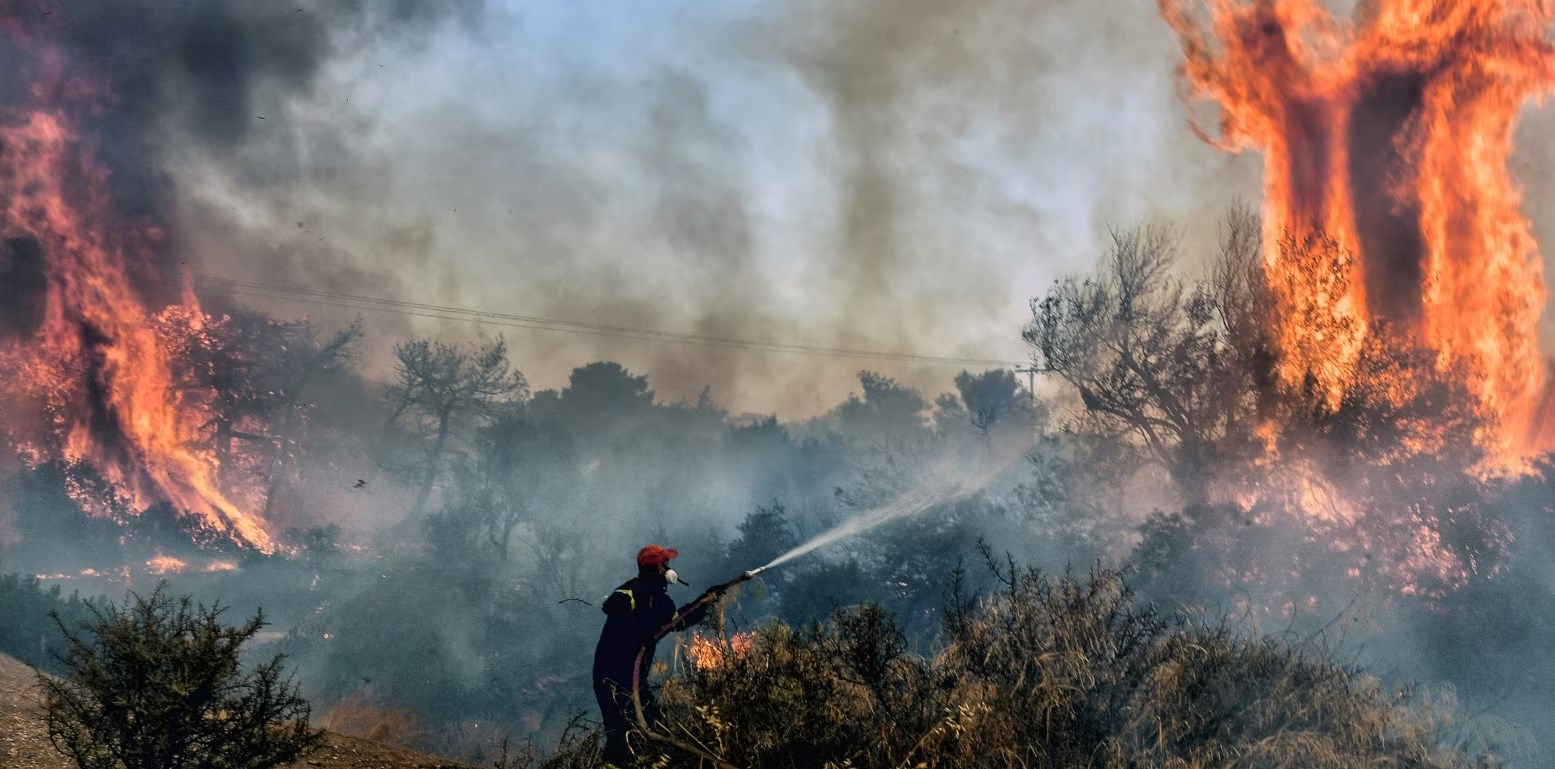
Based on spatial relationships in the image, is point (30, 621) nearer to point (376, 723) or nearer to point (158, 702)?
point (376, 723)

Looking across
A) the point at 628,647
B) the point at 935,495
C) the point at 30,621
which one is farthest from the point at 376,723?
the point at 935,495

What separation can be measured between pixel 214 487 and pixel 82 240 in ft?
43.9

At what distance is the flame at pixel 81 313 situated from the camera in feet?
118

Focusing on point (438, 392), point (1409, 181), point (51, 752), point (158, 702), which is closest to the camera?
point (158, 702)

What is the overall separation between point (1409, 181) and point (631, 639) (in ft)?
76.6

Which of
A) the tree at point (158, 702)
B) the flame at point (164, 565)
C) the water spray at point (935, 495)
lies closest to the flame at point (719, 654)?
the tree at point (158, 702)

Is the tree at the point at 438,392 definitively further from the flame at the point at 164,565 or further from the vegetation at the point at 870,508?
the flame at the point at 164,565

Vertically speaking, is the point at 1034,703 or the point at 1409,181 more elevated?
the point at 1409,181

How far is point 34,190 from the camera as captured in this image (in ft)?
120

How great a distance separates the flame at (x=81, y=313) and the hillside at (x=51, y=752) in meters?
32.6

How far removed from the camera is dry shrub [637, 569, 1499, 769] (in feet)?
22.0

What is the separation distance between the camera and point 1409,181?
75.2 feet

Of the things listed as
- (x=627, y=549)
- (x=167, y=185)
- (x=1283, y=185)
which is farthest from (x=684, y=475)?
(x=1283, y=185)

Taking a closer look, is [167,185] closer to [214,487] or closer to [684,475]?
[214,487]
